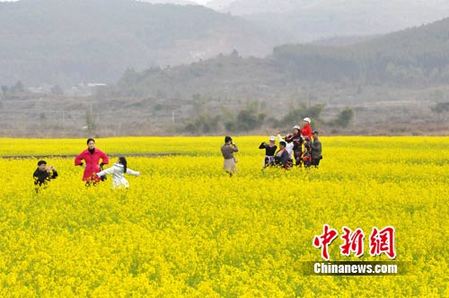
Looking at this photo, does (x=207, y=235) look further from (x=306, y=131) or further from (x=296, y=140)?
(x=306, y=131)

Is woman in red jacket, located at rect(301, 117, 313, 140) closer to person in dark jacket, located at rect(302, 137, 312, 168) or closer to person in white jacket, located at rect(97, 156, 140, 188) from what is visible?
person in dark jacket, located at rect(302, 137, 312, 168)

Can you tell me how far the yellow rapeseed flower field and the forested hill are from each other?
147385 mm

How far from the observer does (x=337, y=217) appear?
51.0ft

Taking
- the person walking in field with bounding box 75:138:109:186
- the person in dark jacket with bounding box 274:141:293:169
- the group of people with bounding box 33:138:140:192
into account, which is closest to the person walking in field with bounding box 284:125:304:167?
the person in dark jacket with bounding box 274:141:293:169

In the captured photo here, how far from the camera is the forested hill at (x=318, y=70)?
577 feet

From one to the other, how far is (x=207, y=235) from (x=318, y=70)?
6967 inches

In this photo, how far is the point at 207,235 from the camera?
13445 mm

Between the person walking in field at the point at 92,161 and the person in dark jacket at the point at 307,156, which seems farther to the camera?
the person in dark jacket at the point at 307,156

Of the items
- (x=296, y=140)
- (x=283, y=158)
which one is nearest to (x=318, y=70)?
(x=296, y=140)

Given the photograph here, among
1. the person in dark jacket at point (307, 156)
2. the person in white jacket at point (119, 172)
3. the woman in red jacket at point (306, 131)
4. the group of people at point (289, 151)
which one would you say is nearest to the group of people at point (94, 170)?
the person in white jacket at point (119, 172)

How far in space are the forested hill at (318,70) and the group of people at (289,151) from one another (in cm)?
14138

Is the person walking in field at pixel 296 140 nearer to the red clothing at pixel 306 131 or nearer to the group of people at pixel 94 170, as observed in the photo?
the red clothing at pixel 306 131

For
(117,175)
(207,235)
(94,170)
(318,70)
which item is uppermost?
(318,70)

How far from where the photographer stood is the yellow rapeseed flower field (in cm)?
1013
